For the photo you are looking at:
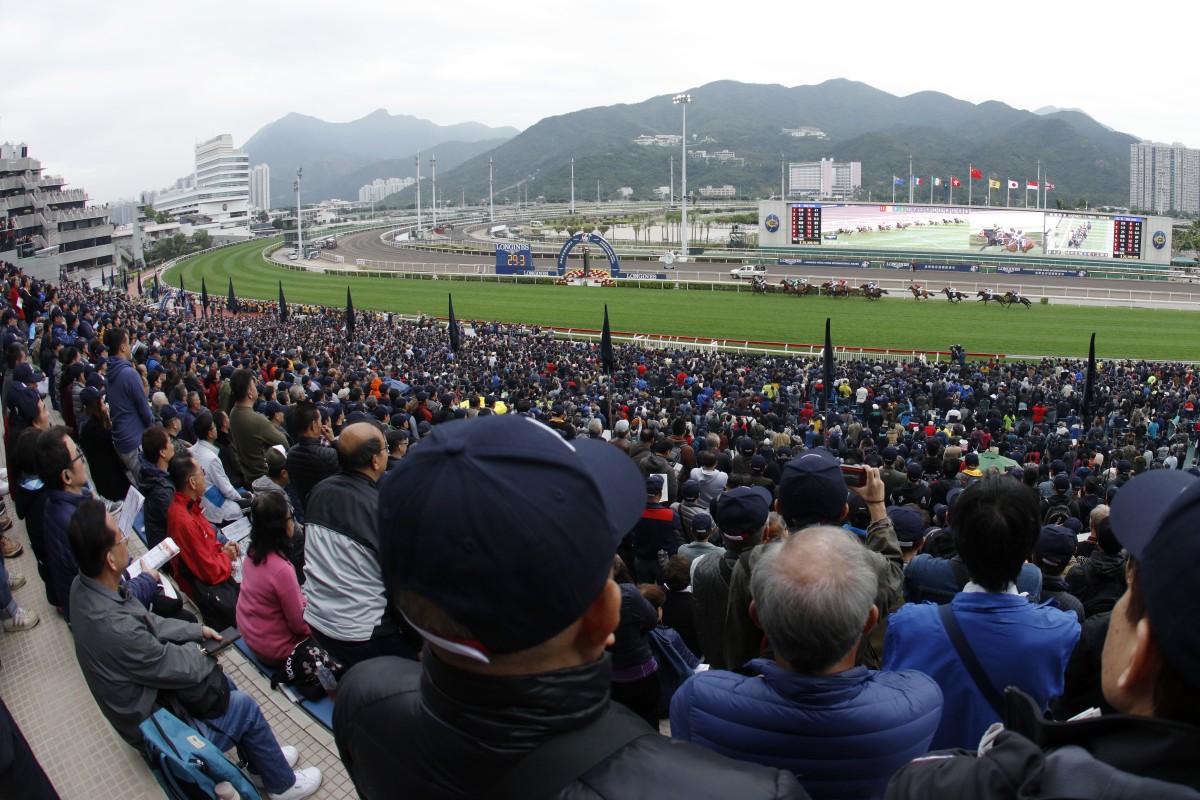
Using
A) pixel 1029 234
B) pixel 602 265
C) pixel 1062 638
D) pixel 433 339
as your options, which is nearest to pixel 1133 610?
pixel 1062 638

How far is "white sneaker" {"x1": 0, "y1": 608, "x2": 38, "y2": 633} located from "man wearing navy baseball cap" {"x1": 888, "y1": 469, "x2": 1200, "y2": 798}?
17.0ft

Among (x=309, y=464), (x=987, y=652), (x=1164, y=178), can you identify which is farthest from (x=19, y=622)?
(x=1164, y=178)

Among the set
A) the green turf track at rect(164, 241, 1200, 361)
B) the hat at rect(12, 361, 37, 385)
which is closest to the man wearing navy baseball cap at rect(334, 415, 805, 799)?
the hat at rect(12, 361, 37, 385)

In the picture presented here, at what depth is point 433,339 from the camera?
29672 mm

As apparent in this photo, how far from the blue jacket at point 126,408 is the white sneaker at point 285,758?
4060mm

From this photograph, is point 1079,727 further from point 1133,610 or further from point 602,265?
point 602,265

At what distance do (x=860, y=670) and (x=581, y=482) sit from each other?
104 centimetres

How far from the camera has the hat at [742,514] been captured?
11.3 feet

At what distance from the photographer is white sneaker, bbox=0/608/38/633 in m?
4.85

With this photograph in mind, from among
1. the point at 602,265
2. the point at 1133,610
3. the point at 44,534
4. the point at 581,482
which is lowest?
the point at 44,534

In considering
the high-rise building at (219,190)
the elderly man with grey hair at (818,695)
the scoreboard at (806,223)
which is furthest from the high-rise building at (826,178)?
the elderly man with grey hair at (818,695)

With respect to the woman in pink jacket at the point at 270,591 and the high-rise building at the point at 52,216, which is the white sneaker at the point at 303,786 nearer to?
the woman in pink jacket at the point at 270,591

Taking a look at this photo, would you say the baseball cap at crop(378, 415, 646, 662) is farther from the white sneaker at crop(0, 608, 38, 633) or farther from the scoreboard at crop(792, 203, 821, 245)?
the scoreboard at crop(792, 203, 821, 245)

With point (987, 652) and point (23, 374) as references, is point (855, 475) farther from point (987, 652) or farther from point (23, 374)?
point (23, 374)
